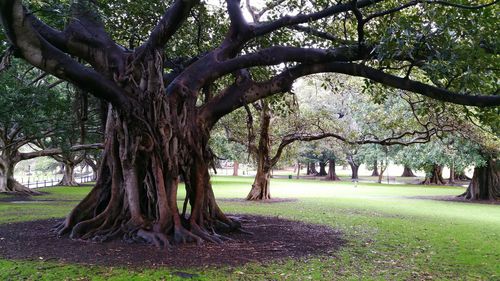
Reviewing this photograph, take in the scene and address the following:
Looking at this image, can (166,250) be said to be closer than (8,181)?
Yes

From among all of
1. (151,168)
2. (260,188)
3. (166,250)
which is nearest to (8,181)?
(260,188)

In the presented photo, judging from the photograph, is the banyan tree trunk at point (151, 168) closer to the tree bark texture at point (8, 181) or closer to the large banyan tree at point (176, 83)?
the large banyan tree at point (176, 83)

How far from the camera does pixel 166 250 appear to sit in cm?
→ 827

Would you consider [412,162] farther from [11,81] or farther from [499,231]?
[11,81]

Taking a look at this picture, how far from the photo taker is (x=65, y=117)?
867 inches

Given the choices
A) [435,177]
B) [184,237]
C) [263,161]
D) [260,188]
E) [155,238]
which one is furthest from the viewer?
[435,177]

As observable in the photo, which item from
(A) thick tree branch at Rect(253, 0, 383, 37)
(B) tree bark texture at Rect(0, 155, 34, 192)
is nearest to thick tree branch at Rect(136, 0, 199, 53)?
(A) thick tree branch at Rect(253, 0, 383, 37)

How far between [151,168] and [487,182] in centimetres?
2383

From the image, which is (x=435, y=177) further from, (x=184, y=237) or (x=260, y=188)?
(x=184, y=237)

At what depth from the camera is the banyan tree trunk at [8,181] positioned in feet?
83.1

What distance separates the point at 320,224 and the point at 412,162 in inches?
983

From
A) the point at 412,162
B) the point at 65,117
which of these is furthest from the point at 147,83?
the point at 412,162

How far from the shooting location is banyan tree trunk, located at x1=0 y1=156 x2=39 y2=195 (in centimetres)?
2533

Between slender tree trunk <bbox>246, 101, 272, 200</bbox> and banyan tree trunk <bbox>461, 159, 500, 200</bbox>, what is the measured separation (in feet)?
43.0
